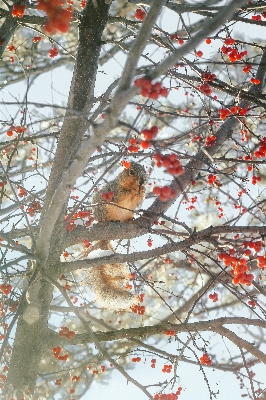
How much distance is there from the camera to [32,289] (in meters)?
3.19

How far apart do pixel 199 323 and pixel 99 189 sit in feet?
6.58

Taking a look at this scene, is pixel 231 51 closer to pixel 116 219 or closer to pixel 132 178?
pixel 132 178

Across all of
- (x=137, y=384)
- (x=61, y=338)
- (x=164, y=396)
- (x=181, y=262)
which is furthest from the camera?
(x=181, y=262)

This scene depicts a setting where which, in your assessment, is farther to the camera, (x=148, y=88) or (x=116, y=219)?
(x=116, y=219)

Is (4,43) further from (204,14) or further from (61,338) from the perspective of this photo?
(61,338)

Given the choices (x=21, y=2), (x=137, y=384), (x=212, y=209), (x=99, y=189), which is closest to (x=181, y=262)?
(x=212, y=209)

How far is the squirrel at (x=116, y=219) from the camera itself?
12.2 feet

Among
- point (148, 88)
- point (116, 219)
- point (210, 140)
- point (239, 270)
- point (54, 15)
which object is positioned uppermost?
point (210, 140)

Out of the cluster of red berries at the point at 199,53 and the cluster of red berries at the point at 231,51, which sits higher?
the cluster of red berries at the point at 199,53

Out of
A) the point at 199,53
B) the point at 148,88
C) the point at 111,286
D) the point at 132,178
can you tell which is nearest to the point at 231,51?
the point at 199,53

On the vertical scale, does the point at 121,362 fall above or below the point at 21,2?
below

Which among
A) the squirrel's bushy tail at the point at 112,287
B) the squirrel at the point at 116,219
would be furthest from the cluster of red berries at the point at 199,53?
the squirrel's bushy tail at the point at 112,287

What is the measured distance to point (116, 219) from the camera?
4.35 meters

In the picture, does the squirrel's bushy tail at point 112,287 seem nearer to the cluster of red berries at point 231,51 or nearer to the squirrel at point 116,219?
the squirrel at point 116,219
